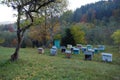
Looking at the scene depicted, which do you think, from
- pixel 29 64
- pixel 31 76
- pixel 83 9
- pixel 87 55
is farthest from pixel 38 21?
pixel 83 9

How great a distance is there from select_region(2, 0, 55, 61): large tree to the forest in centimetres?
76

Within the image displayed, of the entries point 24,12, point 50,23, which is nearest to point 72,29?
point 50,23

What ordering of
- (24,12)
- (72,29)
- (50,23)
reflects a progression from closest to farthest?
(24,12)
(50,23)
(72,29)

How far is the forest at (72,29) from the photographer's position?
1694 inches

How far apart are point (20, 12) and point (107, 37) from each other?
50126 millimetres

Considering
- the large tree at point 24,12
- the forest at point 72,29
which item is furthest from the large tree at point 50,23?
the large tree at point 24,12

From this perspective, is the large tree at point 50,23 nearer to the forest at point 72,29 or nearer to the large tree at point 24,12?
the forest at point 72,29

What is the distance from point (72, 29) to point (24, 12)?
31.0 metres

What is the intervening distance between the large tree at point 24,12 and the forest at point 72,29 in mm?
764

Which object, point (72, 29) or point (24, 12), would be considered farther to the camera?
point (72, 29)

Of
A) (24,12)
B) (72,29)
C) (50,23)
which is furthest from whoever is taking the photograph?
(72,29)

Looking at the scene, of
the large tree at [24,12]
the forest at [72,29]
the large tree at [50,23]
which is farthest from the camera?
the forest at [72,29]

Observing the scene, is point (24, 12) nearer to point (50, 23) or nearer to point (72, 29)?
point (50, 23)

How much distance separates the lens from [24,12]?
641 inches
